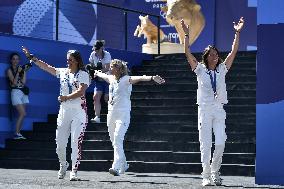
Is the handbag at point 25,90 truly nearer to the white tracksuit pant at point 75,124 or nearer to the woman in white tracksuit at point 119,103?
the woman in white tracksuit at point 119,103

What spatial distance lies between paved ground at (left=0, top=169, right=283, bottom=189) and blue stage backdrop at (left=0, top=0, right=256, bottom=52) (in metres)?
6.07

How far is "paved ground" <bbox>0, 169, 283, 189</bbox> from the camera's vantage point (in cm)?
1080

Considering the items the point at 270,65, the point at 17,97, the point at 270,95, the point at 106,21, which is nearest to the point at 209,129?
the point at 270,95

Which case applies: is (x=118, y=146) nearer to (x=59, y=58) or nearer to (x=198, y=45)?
(x=59, y=58)

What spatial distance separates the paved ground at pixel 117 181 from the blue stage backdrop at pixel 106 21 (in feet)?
19.9

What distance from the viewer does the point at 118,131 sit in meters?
12.8

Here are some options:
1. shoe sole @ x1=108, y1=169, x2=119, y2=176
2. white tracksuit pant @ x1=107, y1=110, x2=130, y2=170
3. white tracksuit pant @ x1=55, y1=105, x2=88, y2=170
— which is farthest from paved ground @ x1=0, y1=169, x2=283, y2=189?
white tracksuit pant @ x1=55, y1=105, x2=88, y2=170

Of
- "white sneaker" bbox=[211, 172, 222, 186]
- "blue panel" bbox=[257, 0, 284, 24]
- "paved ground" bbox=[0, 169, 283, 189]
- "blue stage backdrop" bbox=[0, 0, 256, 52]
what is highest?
"blue stage backdrop" bbox=[0, 0, 256, 52]

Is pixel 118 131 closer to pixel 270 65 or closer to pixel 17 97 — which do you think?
pixel 270 65

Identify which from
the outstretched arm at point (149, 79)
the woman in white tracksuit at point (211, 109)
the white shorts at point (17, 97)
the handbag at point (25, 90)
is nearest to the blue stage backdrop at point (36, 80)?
the white shorts at point (17, 97)

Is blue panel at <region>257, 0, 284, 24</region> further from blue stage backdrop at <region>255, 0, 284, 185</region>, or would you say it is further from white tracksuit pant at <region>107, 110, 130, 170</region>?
white tracksuit pant at <region>107, 110, 130, 170</region>

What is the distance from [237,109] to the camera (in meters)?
16.1

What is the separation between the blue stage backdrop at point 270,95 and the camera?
10734mm

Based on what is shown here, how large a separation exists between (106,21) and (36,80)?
17.0 ft
